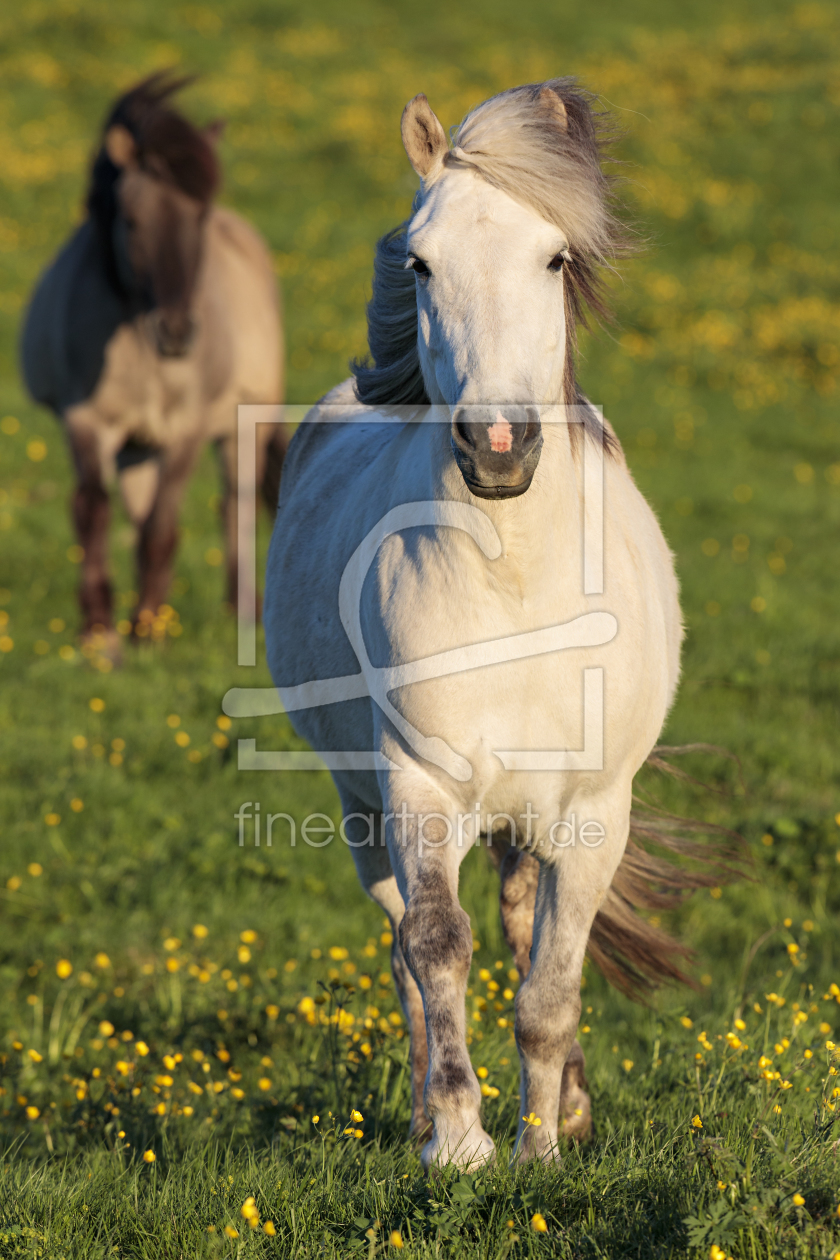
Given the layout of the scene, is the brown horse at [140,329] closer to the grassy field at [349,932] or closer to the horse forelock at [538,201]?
the grassy field at [349,932]

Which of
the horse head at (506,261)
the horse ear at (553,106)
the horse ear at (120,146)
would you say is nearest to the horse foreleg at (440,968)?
the horse head at (506,261)

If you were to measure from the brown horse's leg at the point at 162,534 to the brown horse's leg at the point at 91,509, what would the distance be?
26 centimetres

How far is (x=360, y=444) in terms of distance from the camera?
14.8 ft

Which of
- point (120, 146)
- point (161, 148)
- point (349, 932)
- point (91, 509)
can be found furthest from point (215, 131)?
point (349, 932)

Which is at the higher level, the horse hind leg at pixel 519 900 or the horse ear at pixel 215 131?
the horse ear at pixel 215 131

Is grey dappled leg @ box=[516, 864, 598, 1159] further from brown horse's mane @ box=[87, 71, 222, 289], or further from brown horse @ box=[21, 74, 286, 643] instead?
brown horse's mane @ box=[87, 71, 222, 289]

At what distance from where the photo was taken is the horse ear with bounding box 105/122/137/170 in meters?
8.67

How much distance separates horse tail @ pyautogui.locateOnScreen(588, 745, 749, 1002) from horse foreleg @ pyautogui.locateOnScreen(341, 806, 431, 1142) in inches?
25.7

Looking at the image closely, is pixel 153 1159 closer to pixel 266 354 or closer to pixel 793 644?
pixel 793 644

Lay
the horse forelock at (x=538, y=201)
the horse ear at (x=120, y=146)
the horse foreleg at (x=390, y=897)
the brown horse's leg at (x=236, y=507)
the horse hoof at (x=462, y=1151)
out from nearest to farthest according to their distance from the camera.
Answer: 1. the horse hoof at (x=462, y=1151)
2. the horse forelock at (x=538, y=201)
3. the horse foreleg at (x=390, y=897)
4. the horse ear at (x=120, y=146)
5. the brown horse's leg at (x=236, y=507)

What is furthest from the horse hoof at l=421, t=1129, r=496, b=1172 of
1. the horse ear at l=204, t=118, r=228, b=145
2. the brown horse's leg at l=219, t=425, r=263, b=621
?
the horse ear at l=204, t=118, r=228, b=145

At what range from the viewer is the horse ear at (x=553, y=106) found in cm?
312

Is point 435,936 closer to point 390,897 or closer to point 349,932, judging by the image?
point 390,897

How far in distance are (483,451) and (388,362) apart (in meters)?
0.94
